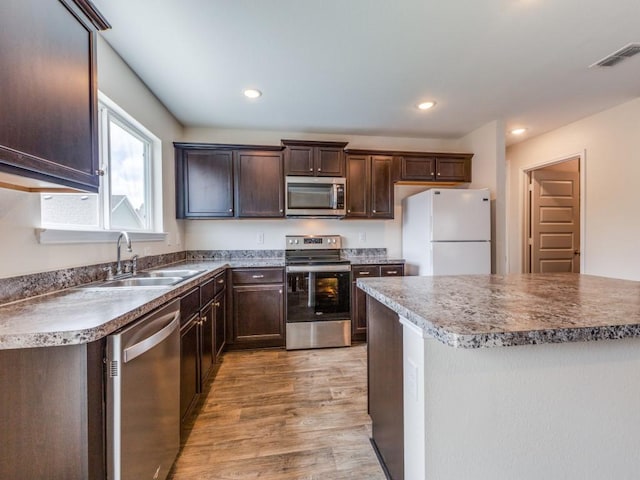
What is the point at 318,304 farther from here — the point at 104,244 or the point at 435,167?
the point at 435,167

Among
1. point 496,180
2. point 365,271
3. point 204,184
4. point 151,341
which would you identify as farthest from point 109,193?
point 496,180

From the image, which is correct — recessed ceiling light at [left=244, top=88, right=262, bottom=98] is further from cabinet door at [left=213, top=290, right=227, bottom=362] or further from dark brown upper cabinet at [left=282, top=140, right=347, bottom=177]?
cabinet door at [left=213, top=290, right=227, bottom=362]

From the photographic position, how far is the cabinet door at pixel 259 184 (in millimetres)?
→ 3242

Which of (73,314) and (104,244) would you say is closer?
(73,314)

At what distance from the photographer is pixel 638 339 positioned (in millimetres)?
998

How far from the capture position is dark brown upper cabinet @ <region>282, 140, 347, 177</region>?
3275 mm

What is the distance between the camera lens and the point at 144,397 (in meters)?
1.13

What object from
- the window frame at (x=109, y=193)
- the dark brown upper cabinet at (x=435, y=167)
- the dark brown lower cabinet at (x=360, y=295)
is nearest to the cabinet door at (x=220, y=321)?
the window frame at (x=109, y=193)

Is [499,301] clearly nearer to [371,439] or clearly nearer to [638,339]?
[638,339]

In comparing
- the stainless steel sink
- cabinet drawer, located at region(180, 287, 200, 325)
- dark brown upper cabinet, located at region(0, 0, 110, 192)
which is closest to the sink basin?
the stainless steel sink

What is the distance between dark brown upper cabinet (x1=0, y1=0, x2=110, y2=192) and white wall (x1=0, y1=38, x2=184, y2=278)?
0.41 ft

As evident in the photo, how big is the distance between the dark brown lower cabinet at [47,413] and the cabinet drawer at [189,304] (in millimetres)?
794

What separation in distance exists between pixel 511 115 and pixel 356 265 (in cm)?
239

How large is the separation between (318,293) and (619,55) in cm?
310
